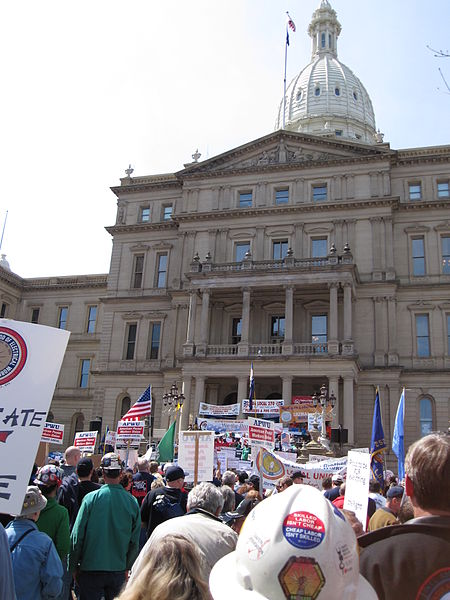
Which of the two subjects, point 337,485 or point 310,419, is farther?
point 310,419

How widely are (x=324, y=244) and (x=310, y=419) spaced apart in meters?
16.7

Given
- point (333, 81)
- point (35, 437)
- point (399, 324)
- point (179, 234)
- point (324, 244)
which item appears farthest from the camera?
point (333, 81)

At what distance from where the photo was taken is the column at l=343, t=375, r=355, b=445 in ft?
109

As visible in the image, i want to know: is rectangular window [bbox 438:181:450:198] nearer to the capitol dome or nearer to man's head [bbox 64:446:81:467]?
the capitol dome

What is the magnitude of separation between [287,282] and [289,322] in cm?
261

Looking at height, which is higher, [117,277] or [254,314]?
[117,277]

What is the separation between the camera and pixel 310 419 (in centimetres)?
2788

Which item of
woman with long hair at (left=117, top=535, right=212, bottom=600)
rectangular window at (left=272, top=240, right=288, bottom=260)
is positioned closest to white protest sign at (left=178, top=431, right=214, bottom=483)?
woman with long hair at (left=117, top=535, right=212, bottom=600)

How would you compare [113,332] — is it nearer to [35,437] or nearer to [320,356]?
[320,356]

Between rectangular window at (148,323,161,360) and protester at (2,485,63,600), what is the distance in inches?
1498

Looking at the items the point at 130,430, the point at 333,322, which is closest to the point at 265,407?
the point at 333,322

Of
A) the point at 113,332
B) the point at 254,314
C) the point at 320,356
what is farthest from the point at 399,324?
the point at 113,332

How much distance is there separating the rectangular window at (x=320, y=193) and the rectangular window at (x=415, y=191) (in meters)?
6.06

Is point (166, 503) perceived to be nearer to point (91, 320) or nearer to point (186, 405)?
point (186, 405)
